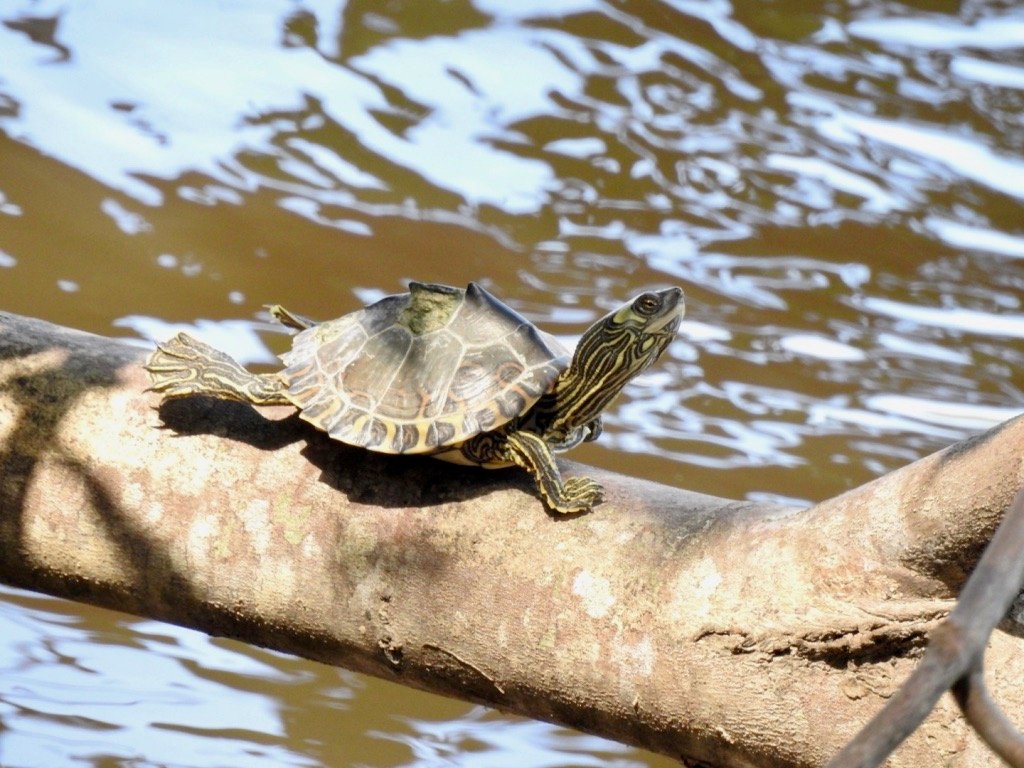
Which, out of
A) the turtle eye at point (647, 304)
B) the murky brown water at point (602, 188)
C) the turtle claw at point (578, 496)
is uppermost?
the turtle eye at point (647, 304)

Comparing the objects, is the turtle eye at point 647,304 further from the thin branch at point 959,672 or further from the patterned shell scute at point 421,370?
the thin branch at point 959,672

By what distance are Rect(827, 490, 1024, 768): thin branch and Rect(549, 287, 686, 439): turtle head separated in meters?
1.24

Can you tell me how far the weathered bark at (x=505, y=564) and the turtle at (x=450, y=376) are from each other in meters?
0.07

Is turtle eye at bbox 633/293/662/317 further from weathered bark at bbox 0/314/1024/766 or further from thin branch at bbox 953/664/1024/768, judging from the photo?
thin branch at bbox 953/664/1024/768

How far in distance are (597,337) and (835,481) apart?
9.09 ft

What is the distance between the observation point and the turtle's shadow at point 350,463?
1.94 m

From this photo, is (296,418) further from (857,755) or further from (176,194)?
(176,194)

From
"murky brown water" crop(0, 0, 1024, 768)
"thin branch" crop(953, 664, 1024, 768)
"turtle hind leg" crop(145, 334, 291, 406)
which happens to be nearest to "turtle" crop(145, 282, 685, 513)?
"turtle hind leg" crop(145, 334, 291, 406)

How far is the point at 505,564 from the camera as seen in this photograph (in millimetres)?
1823

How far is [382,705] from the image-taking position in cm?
336

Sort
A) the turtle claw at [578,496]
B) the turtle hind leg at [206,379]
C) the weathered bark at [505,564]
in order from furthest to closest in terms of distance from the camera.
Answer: the turtle hind leg at [206,379] → the turtle claw at [578,496] → the weathered bark at [505,564]

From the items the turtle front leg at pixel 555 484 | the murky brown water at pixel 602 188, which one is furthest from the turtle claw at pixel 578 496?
the murky brown water at pixel 602 188

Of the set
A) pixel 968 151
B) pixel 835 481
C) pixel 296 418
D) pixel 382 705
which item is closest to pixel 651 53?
pixel 968 151

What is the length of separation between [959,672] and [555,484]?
1052mm
